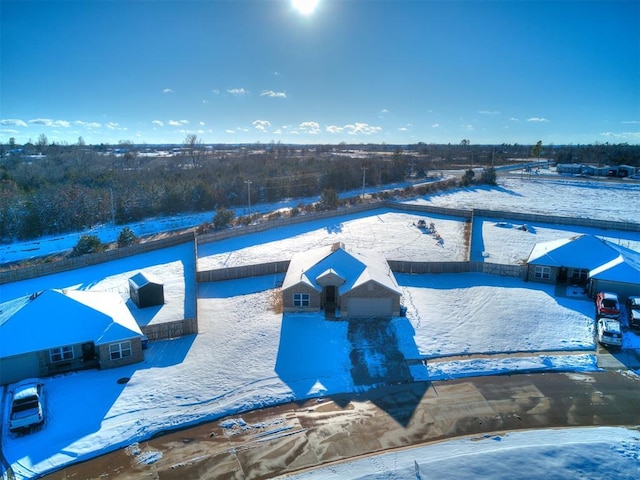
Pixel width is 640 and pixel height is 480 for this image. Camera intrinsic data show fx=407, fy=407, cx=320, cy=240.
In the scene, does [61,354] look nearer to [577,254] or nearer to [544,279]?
[544,279]

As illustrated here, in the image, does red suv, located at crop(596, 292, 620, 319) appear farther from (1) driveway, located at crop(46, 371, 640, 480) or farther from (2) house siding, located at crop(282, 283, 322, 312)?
(2) house siding, located at crop(282, 283, 322, 312)

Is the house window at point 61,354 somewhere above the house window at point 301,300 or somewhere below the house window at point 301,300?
below

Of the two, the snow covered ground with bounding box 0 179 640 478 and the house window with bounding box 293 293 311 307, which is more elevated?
the house window with bounding box 293 293 311 307

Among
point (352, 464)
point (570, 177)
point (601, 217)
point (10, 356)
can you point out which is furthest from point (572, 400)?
point (570, 177)

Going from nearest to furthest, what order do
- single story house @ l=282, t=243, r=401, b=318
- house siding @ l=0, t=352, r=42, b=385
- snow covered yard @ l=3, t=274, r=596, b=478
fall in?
snow covered yard @ l=3, t=274, r=596, b=478, house siding @ l=0, t=352, r=42, b=385, single story house @ l=282, t=243, r=401, b=318

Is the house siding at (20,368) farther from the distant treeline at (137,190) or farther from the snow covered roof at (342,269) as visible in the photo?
the distant treeline at (137,190)

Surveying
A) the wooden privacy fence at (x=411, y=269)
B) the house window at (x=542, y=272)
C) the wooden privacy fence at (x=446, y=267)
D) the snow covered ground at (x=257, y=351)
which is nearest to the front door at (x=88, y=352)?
the snow covered ground at (x=257, y=351)

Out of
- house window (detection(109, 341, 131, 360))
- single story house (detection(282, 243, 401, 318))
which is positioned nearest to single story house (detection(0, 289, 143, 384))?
house window (detection(109, 341, 131, 360))

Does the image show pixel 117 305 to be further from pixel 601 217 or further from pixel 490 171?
pixel 490 171
